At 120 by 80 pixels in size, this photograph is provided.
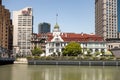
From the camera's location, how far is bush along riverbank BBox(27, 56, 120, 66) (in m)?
145

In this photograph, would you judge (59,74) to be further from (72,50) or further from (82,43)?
(82,43)

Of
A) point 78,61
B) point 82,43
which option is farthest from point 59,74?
point 82,43

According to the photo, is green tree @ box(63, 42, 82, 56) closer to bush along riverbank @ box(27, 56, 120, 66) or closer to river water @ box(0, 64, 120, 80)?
bush along riverbank @ box(27, 56, 120, 66)

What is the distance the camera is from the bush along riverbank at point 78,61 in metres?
145

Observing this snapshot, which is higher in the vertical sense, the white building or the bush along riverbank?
the white building

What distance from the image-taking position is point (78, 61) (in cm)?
14850

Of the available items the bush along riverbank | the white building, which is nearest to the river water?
the bush along riverbank

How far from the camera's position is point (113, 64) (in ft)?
470

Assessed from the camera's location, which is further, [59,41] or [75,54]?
[59,41]

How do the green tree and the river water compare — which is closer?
the river water

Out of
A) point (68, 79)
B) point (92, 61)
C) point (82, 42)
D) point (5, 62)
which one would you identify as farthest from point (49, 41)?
point (68, 79)

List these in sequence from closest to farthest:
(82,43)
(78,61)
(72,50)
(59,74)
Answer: (59,74) < (78,61) < (72,50) < (82,43)

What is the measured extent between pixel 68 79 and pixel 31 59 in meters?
84.6

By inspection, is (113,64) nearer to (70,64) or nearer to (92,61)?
(92,61)
